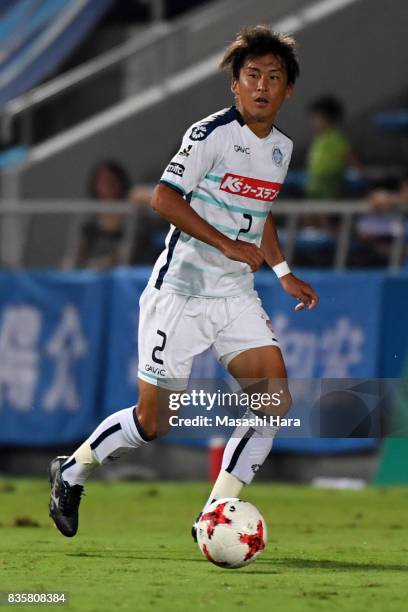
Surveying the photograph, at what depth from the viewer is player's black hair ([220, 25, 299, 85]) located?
8.00 meters

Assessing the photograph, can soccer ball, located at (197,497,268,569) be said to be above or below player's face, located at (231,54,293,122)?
below

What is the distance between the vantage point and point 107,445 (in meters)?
8.31

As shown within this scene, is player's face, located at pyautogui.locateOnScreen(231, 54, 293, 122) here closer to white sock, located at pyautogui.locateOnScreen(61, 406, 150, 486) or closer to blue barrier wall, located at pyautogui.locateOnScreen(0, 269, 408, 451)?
white sock, located at pyautogui.locateOnScreen(61, 406, 150, 486)

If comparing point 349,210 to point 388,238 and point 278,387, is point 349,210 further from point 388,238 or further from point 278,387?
point 278,387

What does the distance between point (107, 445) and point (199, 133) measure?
161 centimetres

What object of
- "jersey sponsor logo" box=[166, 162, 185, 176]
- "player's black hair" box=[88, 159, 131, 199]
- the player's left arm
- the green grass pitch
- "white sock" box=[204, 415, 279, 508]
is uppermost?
"player's black hair" box=[88, 159, 131, 199]

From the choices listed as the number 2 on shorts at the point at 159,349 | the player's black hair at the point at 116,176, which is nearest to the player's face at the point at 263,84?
the number 2 on shorts at the point at 159,349

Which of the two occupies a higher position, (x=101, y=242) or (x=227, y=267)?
(x=101, y=242)

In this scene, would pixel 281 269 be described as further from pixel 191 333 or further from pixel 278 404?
pixel 278 404

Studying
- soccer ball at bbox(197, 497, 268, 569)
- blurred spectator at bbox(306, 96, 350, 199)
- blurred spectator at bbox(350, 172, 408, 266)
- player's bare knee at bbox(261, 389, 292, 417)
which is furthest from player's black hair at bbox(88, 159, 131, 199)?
soccer ball at bbox(197, 497, 268, 569)

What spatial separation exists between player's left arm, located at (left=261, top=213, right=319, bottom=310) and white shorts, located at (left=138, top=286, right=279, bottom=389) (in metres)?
0.21

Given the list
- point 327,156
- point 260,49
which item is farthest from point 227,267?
point 327,156

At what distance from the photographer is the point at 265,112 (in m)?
8.01

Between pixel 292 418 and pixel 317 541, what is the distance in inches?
33.4
